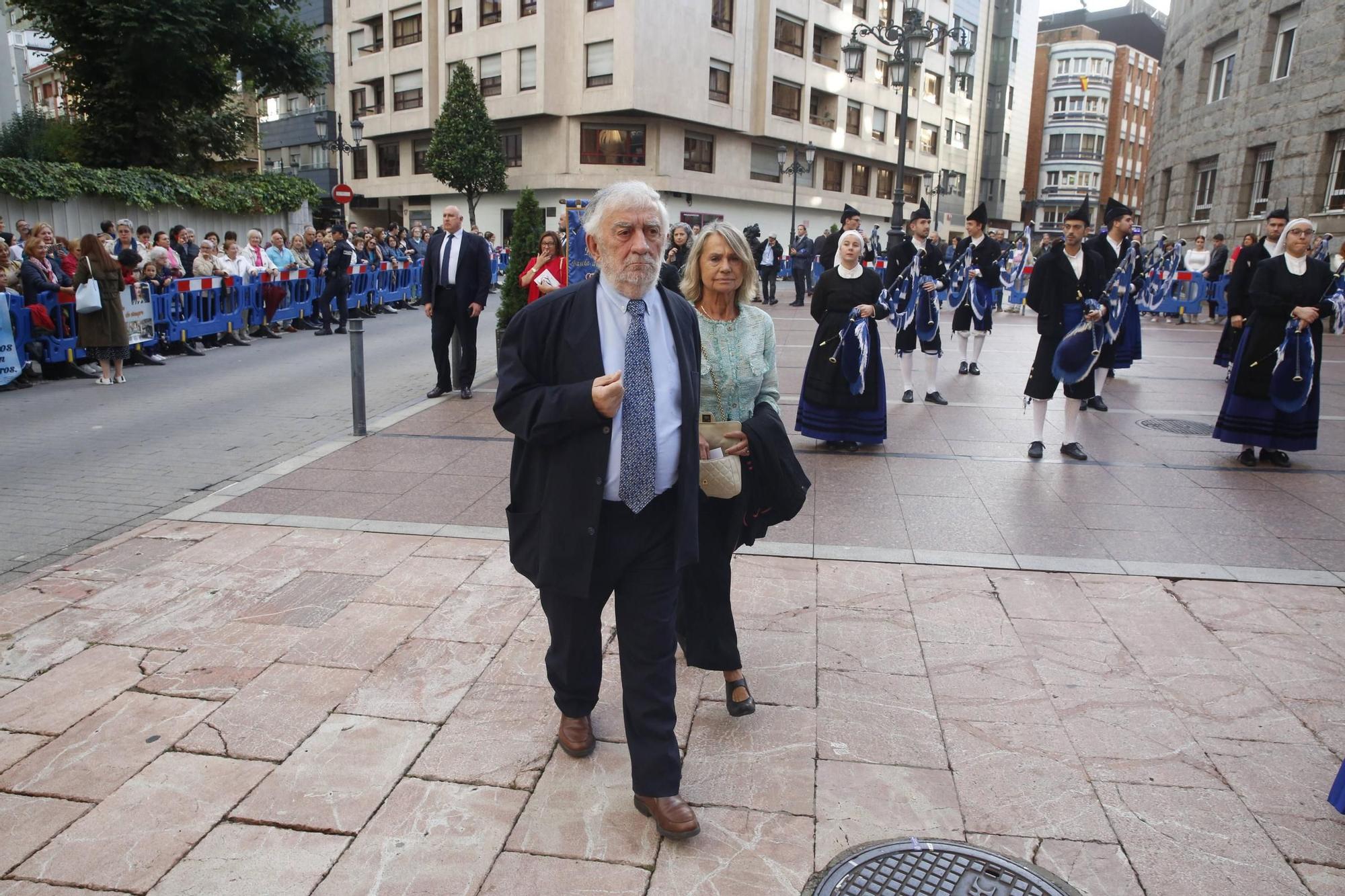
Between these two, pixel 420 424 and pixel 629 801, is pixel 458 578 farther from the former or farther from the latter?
pixel 420 424

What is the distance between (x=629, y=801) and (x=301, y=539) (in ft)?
10.8

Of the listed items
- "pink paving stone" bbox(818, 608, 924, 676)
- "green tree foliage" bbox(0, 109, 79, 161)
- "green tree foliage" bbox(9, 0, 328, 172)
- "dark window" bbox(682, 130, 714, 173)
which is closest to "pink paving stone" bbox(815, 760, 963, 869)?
"pink paving stone" bbox(818, 608, 924, 676)

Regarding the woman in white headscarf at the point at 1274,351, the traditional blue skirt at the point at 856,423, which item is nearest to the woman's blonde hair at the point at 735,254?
the traditional blue skirt at the point at 856,423

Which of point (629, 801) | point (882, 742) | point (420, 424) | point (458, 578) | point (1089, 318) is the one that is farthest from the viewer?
point (420, 424)

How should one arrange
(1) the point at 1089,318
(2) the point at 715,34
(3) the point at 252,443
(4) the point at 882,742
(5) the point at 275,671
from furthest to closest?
(2) the point at 715,34 < (3) the point at 252,443 < (1) the point at 1089,318 < (5) the point at 275,671 < (4) the point at 882,742

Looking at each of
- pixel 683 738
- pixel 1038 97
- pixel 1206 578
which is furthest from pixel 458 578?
pixel 1038 97

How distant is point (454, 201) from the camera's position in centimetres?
4262

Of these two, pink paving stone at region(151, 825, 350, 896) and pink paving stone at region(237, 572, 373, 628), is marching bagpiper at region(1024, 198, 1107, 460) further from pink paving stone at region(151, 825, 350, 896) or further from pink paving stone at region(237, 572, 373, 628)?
pink paving stone at region(151, 825, 350, 896)

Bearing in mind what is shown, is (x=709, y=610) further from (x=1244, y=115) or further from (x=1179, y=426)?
(x=1244, y=115)

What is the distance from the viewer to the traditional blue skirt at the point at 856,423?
26.0 feet

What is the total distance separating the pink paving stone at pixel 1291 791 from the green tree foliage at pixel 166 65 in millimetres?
24792

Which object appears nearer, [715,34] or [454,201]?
[715,34]

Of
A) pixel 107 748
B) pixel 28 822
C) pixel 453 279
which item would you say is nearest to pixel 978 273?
pixel 453 279

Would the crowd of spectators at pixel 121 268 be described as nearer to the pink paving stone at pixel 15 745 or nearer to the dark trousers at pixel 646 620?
the pink paving stone at pixel 15 745
